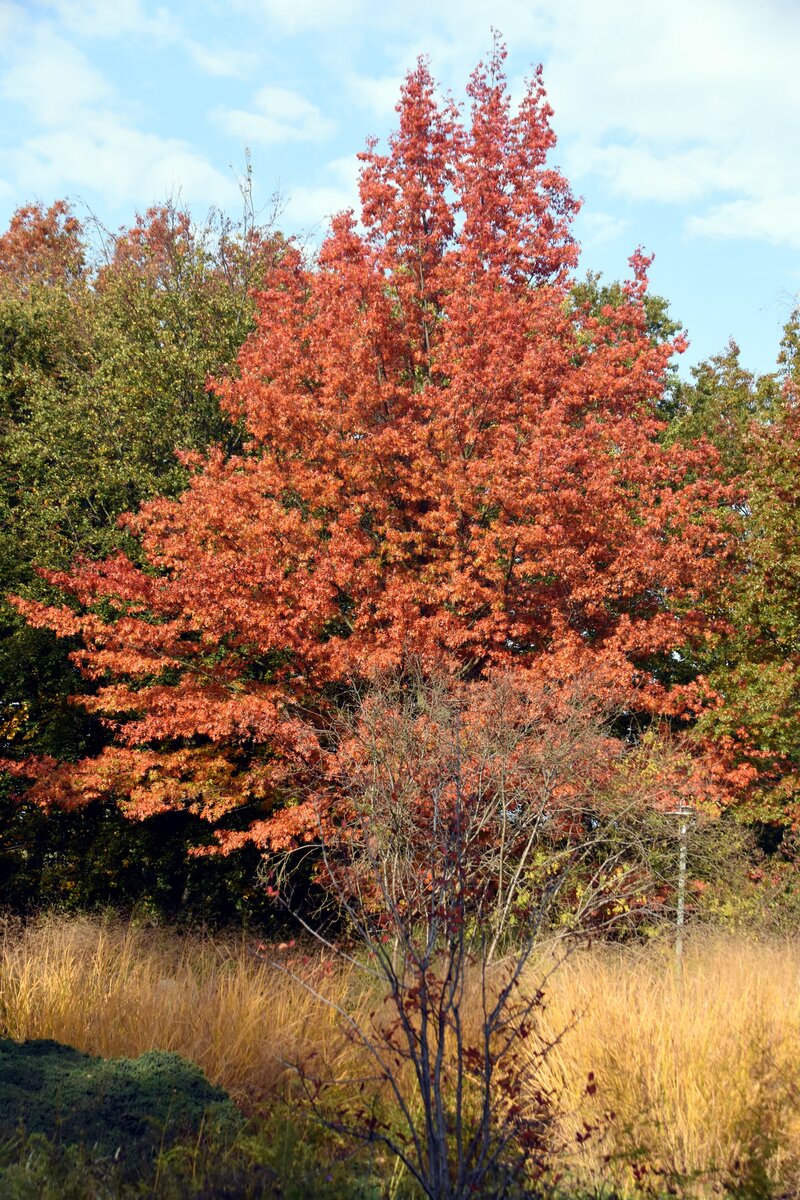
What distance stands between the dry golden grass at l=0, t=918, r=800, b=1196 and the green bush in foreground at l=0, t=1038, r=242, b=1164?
55 centimetres

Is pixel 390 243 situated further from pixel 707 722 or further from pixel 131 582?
pixel 707 722

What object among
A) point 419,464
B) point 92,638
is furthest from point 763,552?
point 92,638

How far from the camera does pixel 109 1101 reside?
6.09 meters

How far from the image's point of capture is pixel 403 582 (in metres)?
14.5

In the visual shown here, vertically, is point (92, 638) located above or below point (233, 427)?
below

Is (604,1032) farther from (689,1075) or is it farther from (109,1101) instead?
(109,1101)

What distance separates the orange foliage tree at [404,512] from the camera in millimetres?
13742

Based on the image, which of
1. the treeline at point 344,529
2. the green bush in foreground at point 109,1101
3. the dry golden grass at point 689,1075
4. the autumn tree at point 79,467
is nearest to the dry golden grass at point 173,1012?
the green bush in foreground at point 109,1101

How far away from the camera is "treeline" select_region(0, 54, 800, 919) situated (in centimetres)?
1397

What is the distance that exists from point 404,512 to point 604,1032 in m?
9.42

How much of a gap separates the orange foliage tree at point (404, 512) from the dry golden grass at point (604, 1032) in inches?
165

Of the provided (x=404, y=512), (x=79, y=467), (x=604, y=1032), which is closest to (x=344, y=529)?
(x=404, y=512)

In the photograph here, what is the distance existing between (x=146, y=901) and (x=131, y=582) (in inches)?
242

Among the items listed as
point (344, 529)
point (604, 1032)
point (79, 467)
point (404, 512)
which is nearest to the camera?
point (604, 1032)
